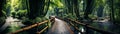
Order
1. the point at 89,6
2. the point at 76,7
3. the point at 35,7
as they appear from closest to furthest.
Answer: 1. the point at 35,7
2. the point at 89,6
3. the point at 76,7

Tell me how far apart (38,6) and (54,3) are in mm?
11171

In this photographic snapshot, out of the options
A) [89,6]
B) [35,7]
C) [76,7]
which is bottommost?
[76,7]

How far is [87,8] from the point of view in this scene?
95.1 feet

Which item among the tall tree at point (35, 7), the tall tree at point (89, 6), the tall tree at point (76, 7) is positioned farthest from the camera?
the tall tree at point (76, 7)

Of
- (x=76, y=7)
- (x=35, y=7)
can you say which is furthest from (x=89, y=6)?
(x=35, y=7)

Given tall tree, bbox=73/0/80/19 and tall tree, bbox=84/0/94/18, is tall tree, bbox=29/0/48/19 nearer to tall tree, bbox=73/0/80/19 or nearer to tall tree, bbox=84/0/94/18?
tall tree, bbox=84/0/94/18

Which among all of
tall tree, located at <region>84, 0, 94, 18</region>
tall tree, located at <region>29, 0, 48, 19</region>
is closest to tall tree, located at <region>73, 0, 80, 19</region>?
tall tree, located at <region>84, 0, 94, 18</region>

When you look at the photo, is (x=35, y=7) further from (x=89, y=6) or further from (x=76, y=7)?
(x=76, y=7)

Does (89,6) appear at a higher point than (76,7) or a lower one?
higher

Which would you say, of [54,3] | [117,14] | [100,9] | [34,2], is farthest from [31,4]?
[100,9]

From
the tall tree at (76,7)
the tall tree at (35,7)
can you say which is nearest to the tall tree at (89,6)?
the tall tree at (76,7)

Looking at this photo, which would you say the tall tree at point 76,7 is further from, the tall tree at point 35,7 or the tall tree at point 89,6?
the tall tree at point 35,7

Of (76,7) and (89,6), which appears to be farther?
(76,7)

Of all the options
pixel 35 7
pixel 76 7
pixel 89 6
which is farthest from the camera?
pixel 76 7
